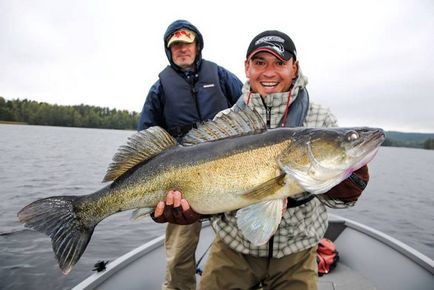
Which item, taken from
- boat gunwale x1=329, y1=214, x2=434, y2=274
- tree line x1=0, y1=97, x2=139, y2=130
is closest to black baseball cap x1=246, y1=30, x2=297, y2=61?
boat gunwale x1=329, y1=214, x2=434, y2=274

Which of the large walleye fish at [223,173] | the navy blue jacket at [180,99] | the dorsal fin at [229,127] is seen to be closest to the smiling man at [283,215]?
the dorsal fin at [229,127]

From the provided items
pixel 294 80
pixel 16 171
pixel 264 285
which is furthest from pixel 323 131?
pixel 16 171

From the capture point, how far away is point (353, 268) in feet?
18.6

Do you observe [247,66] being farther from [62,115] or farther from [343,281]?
[62,115]

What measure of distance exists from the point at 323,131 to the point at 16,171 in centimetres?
2141

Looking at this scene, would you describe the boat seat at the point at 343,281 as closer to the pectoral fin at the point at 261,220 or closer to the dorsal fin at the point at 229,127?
the pectoral fin at the point at 261,220

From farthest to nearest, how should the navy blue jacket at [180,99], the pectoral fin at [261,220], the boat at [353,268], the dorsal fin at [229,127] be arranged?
1. the navy blue jacket at [180,99]
2. the boat at [353,268]
3. the dorsal fin at [229,127]
4. the pectoral fin at [261,220]

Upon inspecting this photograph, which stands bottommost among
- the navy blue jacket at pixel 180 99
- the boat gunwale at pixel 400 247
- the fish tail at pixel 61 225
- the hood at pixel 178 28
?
the boat gunwale at pixel 400 247

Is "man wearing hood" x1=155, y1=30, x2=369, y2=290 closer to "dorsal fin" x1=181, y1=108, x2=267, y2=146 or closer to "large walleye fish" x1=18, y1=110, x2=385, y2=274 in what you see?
"dorsal fin" x1=181, y1=108, x2=267, y2=146

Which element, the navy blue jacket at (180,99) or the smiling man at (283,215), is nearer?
the smiling man at (283,215)

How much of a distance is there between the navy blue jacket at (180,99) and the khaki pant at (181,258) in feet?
4.42

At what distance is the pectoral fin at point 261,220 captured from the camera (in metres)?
2.52

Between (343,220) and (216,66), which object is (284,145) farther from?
(343,220)

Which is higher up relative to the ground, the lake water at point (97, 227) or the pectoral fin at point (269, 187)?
the pectoral fin at point (269, 187)
